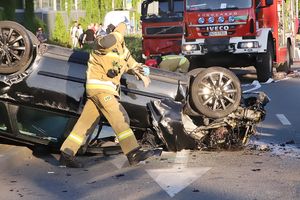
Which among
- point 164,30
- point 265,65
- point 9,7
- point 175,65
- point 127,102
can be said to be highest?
point 9,7

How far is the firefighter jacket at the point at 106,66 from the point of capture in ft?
21.2

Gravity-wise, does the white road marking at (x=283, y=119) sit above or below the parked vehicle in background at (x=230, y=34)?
below

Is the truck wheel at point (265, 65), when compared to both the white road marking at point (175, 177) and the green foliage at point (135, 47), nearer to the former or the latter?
the green foliage at point (135, 47)

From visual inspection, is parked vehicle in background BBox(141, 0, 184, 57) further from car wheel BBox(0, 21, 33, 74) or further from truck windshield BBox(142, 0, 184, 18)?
car wheel BBox(0, 21, 33, 74)

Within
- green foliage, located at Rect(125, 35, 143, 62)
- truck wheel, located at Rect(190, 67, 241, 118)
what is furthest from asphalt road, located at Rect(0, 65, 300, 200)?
green foliage, located at Rect(125, 35, 143, 62)

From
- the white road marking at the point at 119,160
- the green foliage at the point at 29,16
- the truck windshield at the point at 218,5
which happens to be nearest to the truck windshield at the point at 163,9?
the truck windshield at the point at 218,5

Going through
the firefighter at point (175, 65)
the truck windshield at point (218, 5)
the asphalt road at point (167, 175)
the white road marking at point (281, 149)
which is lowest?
the white road marking at point (281, 149)

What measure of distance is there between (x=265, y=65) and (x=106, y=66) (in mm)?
10238

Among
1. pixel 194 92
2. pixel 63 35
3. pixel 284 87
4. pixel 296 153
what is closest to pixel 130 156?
pixel 194 92

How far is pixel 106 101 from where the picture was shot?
6.44 meters

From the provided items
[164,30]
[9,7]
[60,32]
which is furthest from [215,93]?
[60,32]

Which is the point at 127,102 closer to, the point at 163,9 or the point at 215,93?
the point at 215,93

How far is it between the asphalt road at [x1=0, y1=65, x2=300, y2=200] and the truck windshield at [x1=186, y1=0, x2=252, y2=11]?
314 inches

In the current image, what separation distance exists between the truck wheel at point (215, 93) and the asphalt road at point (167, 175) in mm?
536
